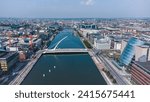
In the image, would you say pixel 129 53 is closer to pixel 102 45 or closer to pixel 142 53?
pixel 142 53

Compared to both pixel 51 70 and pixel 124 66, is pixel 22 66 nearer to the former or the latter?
pixel 51 70

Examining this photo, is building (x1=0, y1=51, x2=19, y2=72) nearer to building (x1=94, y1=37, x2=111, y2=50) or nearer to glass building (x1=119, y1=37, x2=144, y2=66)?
glass building (x1=119, y1=37, x2=144, y2=66)

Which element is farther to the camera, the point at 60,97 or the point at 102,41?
the point at 102,41

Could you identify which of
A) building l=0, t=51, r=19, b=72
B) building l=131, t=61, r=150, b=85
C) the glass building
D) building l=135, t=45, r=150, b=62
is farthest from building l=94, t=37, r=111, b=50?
building l=0, t=51, r=19, b=72

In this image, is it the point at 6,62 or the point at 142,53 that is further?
the point at 142,53

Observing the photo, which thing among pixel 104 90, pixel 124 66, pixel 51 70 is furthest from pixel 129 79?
pixel 104 90

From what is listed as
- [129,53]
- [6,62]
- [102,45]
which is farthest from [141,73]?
[102,45]

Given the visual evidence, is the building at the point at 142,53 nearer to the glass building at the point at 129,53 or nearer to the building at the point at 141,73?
the glass building at the point at 129,53

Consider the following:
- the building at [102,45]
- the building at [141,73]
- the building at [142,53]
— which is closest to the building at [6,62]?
the building at [141,73]
